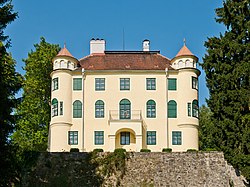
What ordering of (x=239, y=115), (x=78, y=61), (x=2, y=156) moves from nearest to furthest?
(x=2, y=156) < (x=239, y=115) < (x=78, y=61)

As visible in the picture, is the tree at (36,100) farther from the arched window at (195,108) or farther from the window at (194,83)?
the window at (194,83)

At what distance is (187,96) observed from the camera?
1784 inches

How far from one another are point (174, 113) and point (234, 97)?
33.2 feet

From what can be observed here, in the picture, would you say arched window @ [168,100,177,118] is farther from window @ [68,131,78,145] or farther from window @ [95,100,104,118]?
window @ [68,131,78,145]

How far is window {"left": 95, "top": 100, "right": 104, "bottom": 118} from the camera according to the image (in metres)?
45.4

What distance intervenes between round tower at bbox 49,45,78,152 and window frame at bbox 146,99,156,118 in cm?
648

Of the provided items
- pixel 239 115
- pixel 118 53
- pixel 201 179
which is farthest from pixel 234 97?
pixel 118 53

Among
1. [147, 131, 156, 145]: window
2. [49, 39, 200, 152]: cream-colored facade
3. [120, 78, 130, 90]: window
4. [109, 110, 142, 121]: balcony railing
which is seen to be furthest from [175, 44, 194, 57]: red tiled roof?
[147, 131, 156, 145]: window

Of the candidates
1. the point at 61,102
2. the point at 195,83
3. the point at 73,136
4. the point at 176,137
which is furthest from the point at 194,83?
the point at 61,102

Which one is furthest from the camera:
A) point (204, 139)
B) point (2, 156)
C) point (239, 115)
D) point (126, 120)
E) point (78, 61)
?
point (204, 139)

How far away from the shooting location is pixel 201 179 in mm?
36625

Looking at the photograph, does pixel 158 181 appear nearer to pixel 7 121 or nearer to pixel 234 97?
pixel 234 97

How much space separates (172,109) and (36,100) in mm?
13476

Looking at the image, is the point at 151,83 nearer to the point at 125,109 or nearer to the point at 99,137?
the point at 125,109
